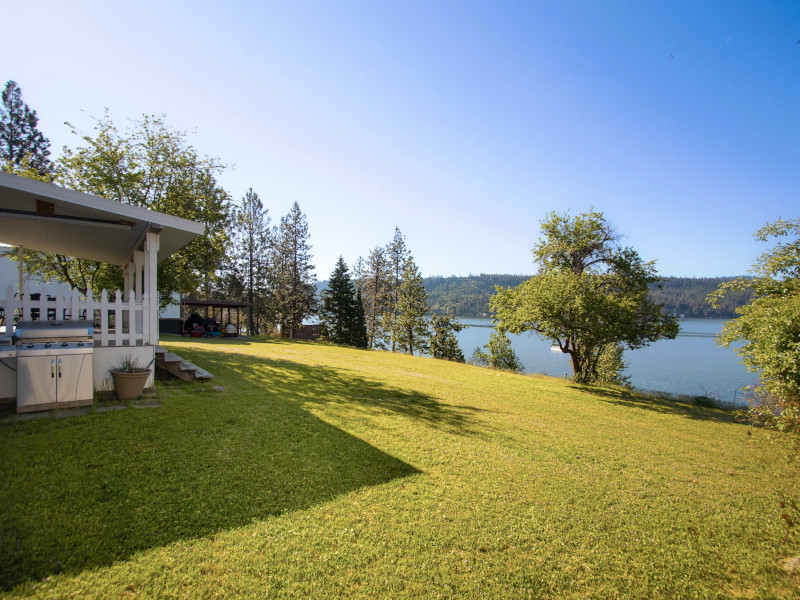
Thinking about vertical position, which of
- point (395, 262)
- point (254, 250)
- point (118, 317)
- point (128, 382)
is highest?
point (254, 250)

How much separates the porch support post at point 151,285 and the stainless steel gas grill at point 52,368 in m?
0.89

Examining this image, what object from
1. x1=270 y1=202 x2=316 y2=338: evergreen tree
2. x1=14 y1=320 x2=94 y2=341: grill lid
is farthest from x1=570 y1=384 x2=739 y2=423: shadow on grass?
x1=270 y1=202 x2=316 y2=338: evergreen tree

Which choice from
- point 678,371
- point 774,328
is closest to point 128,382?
point 774,328

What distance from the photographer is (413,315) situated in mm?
32500

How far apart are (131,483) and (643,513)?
5130 mm

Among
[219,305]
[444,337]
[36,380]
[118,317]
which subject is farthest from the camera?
[444,337]

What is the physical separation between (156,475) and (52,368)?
269cm

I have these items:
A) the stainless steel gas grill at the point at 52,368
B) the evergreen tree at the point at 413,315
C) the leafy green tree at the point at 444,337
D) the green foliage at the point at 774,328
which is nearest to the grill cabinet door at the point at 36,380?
the stainless steel gas grill at the point at 52,368

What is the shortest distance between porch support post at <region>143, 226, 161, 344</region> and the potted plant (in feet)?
1.39

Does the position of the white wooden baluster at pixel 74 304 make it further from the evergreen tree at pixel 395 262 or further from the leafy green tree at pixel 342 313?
the evergreen tree at pixel 395 262

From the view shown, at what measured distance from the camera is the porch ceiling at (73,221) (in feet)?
17.0

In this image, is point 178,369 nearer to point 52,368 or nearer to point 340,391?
point 52,368

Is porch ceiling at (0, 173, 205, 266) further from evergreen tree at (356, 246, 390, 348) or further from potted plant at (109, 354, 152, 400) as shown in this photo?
evergreen tree at (356, 246, 390, 348)

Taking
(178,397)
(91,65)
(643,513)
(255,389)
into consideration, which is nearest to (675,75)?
(643,513)
